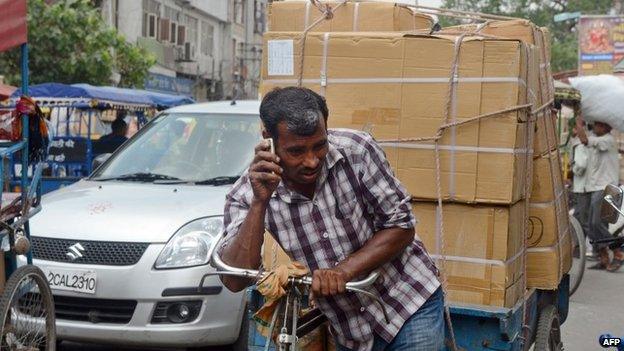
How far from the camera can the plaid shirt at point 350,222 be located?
9.63 ft

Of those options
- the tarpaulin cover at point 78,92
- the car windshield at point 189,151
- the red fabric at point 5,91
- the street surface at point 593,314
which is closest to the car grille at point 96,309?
the street surface at point 593,314

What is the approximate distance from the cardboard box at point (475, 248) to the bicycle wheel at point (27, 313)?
210 cm

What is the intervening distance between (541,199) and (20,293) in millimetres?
2695

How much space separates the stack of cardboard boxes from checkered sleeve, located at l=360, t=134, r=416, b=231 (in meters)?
1.11

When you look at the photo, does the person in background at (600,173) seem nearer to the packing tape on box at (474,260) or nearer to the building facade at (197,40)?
the packing tape on box at (474,260)

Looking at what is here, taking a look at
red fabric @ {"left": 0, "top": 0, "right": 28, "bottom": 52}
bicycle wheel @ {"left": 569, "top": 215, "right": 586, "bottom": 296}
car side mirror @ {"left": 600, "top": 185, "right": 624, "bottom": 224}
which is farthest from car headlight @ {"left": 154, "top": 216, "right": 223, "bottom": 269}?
bicycle wheel @ {"left": 569, "top": 215, "right": 586, "bottom": 296}

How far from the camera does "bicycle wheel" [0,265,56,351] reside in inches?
189

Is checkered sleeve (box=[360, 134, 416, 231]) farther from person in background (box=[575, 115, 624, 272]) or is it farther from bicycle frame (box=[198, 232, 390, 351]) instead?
person in background (box=[575, 115, 624, 272])

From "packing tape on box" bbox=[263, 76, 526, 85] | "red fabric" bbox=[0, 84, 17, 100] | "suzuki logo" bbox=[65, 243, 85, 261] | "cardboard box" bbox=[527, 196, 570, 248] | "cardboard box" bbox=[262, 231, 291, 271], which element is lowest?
"suzuki logo" bbox=[65, 243, 85, 261]

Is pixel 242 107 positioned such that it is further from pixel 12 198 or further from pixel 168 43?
pixel 168 43

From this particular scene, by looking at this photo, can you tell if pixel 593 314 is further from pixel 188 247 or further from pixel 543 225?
pixel 188 247

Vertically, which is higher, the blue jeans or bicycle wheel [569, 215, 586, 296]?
the blue jeans

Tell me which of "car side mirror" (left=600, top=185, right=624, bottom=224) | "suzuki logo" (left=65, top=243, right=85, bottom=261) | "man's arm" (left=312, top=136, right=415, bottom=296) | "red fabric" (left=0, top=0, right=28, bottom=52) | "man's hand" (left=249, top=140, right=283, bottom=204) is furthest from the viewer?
"suzuki logo" (left=65, top=243, right=85, bottom=261)

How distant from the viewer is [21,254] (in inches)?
197
